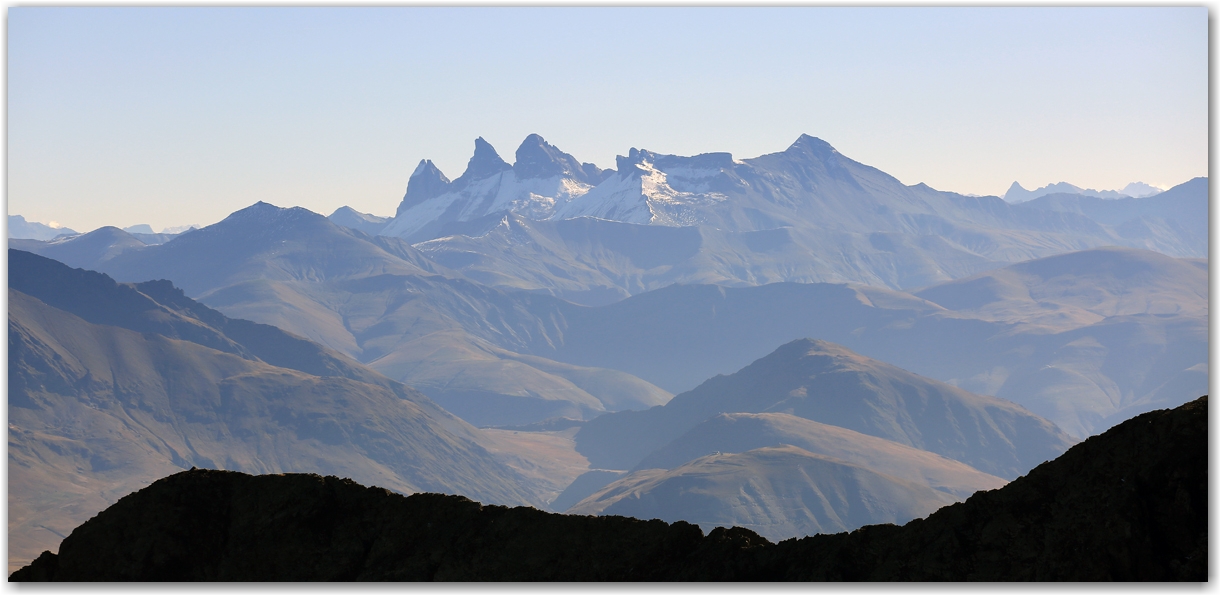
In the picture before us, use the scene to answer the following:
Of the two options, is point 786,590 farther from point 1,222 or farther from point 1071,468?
point 1,222

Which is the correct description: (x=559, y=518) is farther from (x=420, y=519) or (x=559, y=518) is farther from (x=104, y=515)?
(x=104, y=515)

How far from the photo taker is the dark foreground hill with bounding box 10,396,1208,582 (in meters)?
20.2

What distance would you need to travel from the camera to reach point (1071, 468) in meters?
21.2

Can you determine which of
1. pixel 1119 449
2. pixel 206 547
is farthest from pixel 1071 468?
pixel 206 547

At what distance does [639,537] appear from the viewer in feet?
78.0

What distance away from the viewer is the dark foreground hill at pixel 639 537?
797 inches

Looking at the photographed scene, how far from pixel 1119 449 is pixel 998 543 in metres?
2.76

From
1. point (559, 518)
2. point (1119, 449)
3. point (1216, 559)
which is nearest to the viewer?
point (1216, 559)

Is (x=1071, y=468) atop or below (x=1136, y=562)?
atop

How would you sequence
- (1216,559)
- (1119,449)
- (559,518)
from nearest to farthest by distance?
(1216,559)
(1119,449)
(559,518)

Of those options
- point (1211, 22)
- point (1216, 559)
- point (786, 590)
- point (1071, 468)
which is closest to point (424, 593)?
point (786, 590)

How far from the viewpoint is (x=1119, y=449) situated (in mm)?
20891

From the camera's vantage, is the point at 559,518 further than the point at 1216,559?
Yes

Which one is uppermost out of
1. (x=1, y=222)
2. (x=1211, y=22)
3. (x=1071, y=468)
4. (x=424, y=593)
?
(x=1211, y=22)
